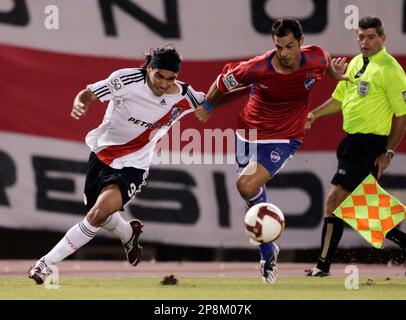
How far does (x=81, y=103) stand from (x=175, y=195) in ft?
7.83

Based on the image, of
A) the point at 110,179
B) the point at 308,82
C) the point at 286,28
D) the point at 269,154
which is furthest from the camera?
the point at 269,154

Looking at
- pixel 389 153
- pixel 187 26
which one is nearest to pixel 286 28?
pixel 389 153

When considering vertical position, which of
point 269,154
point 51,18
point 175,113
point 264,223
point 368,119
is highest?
point 51,18

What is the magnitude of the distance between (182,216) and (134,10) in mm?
1861

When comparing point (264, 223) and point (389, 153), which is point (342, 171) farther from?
point (264, 223)

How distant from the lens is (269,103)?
807cm

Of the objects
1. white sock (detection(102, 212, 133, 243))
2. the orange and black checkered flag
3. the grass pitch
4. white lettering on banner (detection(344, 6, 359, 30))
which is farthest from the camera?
white lettering on banner (detection(344, 6, 359, 30))

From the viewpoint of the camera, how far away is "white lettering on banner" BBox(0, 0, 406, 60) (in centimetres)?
951

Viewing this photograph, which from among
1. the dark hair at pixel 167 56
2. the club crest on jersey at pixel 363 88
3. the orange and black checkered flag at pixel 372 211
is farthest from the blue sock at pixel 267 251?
the dark hair at pixel 167 56

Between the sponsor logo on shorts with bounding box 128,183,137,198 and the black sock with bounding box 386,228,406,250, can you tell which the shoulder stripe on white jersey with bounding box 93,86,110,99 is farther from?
the black sock with bounding box 386,228,406,250

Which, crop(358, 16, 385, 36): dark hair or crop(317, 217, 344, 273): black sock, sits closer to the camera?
crop(358, 16, 385, 36): dark hair

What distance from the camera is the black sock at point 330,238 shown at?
27.6 feet

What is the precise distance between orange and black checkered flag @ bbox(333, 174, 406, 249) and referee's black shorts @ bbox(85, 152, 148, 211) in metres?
1.66

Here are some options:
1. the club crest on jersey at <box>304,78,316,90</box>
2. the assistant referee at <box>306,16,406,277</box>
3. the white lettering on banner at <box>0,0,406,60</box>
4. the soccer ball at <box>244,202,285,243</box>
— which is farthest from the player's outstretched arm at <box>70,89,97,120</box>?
the white lettering on banner at <box>0,0,406,60</box>
